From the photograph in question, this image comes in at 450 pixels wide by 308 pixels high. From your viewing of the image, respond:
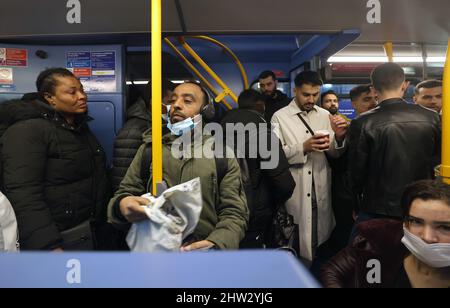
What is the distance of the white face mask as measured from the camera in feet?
4.00

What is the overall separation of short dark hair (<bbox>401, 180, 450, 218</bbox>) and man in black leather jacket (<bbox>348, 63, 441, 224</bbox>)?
0.53m

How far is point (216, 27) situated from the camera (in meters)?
2.02

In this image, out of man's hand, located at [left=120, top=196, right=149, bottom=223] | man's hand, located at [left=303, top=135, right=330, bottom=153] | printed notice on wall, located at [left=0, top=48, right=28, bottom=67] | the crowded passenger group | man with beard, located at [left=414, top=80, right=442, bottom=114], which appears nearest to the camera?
man's hand, located at [left=120, top=196, right=149, bottom=223]

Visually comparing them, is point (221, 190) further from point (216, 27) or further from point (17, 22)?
point (17, 22)

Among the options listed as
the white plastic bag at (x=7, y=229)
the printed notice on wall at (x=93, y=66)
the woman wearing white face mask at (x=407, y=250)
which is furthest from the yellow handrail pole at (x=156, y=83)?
the printed notice on wall at (x=93, y=66)

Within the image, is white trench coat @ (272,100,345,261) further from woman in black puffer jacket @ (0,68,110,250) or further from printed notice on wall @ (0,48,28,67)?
printed notice on wall @ (0,48,28,67)

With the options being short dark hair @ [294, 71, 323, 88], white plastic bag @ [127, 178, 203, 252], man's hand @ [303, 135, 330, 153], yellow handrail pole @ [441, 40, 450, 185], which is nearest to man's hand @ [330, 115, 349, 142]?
man's hand @ [303, 135, 330, 153]

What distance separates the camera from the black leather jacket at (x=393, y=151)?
186 cm

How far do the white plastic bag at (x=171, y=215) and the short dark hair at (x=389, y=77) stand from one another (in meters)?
1.59

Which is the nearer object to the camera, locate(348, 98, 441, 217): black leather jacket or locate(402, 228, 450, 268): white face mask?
locate(402, 228, 450, 268): white face mask

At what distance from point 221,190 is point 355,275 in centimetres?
69

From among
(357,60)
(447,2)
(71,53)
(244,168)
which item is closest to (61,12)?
(71,53)

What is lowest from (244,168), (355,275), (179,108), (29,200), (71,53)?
(355,275)

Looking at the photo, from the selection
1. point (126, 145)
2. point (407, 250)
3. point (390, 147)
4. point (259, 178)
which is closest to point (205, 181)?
point (259, 178)
